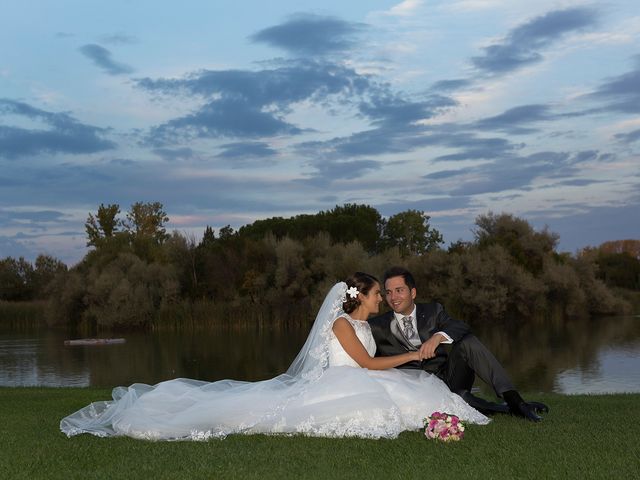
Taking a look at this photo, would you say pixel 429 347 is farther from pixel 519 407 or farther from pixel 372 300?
pixel 519 407

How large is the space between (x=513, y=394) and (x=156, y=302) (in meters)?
32.6

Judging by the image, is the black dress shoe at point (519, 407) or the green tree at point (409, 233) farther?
the green tree at point (409, 233)

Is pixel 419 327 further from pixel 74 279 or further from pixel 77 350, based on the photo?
pixel 74 279

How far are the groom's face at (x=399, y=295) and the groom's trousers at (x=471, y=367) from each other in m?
0.62

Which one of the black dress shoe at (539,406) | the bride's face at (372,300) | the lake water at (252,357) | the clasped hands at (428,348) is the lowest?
the lake water at (252,357)

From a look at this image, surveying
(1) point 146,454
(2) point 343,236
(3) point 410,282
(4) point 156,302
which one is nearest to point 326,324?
(3) point 410,282

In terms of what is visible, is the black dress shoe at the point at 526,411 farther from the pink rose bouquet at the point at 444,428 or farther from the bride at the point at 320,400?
the pink rose bouquet at the point at 444,428

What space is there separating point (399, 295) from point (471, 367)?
3.32 feet

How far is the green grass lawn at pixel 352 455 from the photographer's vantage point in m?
5.52

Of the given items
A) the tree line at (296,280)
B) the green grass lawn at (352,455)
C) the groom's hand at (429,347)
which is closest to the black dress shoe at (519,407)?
the green grass lawn at (352,455)

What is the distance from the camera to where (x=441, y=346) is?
8.31 meters

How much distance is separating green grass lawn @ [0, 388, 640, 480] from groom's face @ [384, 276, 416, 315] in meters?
1.45

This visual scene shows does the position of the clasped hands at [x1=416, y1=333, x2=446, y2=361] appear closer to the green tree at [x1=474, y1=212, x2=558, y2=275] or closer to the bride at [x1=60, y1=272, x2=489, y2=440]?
the bride at [x1=60, y1=272, x2=489, y2=440]

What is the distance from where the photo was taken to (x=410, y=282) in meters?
8.13
